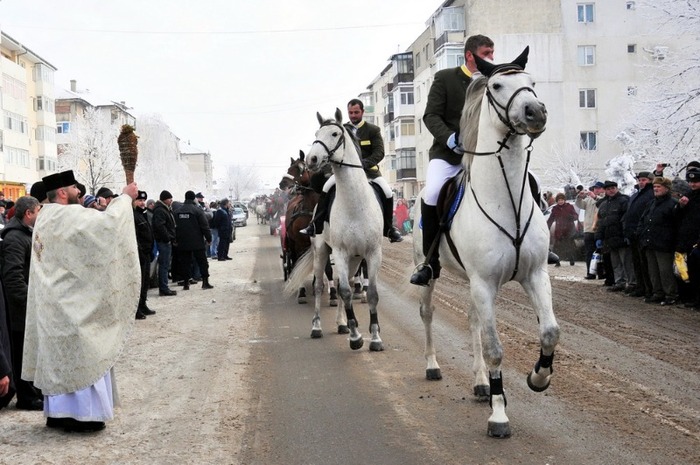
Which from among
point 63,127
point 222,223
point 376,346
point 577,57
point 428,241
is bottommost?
point 376,346

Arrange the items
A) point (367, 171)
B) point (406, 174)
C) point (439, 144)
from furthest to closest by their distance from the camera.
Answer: point (406, 174) < point (367, 171) < point (439, 144)

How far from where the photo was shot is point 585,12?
57.7 metres

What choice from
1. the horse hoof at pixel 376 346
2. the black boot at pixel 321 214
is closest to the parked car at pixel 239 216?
the black boot at pixel 321 214

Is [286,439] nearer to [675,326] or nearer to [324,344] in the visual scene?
[324,344]

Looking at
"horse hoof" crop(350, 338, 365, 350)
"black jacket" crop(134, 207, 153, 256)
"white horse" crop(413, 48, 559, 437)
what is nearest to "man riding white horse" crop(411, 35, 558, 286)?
"white horse" crop(413, 48, 559, 437)

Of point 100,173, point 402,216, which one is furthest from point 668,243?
point 100,173

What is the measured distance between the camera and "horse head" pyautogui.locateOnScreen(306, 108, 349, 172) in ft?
33.0

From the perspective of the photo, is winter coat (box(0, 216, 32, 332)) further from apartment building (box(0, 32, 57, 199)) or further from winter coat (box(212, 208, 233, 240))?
apartment building (box(0, 32, 57, 199))

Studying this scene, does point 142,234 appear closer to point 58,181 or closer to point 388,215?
point 388,215

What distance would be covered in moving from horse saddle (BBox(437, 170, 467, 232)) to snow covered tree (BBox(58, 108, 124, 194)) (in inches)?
2629

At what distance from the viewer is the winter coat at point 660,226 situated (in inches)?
532

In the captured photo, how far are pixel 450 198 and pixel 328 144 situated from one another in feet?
11.0

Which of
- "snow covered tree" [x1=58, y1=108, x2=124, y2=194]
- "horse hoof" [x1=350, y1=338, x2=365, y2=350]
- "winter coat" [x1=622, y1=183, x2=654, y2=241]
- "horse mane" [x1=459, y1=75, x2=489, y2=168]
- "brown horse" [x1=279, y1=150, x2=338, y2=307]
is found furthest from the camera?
"snow covered tree" [x1=58, y1=108, x2=124, y2=194]

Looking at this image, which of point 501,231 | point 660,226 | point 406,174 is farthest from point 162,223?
point 406,174
